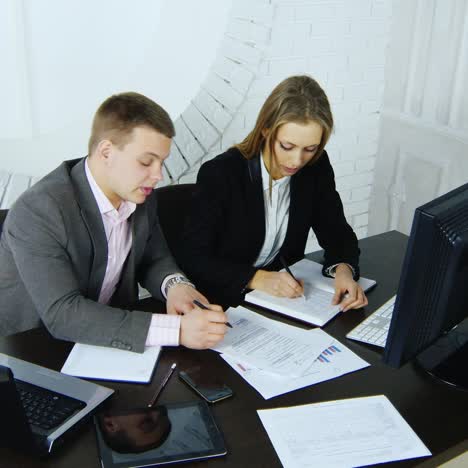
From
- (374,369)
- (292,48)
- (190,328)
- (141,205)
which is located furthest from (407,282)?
(292,48)

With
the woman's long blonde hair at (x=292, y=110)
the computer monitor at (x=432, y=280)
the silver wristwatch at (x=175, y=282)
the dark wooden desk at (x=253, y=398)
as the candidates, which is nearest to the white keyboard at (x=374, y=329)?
the dark wooden desk at (x=253, y=398)

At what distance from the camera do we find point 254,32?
7.66ft

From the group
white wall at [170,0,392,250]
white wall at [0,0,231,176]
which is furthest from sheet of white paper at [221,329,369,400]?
white wall at [170,0,392,250]

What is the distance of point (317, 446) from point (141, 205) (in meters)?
0.79

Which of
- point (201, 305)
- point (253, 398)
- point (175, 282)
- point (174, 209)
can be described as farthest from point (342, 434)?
point (174, 209)

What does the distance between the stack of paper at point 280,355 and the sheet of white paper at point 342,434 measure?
0.24 ft

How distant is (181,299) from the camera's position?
4.48ft

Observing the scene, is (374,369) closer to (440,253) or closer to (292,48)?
(440,253)

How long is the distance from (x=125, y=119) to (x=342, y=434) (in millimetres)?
803

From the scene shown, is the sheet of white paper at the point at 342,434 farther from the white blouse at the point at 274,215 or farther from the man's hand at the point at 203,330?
the white blouse at the point at 274,215

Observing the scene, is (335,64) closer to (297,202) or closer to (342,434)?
(297,202)

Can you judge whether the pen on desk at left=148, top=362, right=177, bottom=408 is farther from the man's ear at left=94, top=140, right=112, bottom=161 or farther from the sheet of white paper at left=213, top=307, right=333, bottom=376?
the man's ear at left=94, top=140, right=112, bottom=161

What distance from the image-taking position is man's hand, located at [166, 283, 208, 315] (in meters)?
1.33

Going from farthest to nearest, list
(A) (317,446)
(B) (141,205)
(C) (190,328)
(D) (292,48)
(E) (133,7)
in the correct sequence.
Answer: (D) (292,48), (E) (133,7), (B) (141,205), (C) (190,328), (A) (317,446)
